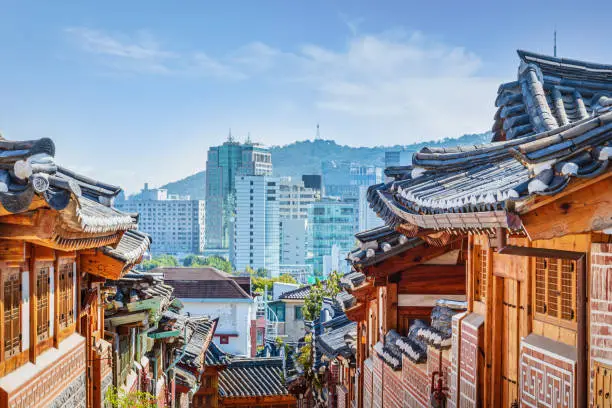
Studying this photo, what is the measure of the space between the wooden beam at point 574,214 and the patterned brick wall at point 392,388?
8.55 meters

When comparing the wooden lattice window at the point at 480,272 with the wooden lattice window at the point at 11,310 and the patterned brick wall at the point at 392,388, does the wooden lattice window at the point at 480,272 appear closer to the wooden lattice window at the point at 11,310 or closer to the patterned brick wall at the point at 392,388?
the patterned brick wall at the point at 392,388


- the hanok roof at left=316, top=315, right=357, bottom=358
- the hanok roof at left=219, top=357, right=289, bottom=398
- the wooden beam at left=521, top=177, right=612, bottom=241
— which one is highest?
the wooden beam at left=521, top=177, right=612, bottom=241

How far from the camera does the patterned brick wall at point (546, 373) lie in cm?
784

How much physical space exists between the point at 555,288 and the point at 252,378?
39482 mm

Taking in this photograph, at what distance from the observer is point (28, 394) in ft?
32.4

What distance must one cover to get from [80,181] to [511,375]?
24.4 ft

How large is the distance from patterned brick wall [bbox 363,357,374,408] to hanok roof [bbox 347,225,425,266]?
4.03 meters

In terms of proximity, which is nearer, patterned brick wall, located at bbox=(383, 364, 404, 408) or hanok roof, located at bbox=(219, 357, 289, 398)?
patterned brick wall, located at bbox=(383, 364, 404, 408)

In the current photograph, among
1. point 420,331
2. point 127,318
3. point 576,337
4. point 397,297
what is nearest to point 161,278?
point 127,318

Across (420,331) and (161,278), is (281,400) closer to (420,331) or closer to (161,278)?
(161,278)

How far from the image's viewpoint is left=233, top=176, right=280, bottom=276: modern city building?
615 feet

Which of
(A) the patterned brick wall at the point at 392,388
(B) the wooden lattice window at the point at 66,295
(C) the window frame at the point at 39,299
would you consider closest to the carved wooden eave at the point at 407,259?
(A) the patterned brick wall at the point at 392,388

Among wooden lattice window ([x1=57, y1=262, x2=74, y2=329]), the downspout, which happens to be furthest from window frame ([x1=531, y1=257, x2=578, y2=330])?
the downspout

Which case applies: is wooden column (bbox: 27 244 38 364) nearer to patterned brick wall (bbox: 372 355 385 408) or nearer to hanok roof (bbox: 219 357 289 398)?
patterned brick wall (bbox: 372 355 385 408)
